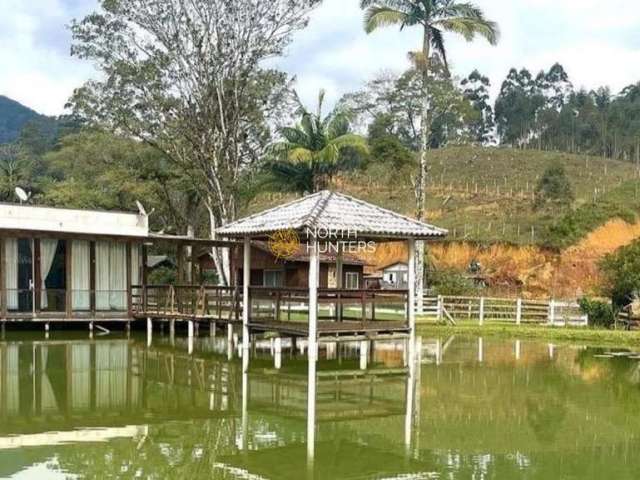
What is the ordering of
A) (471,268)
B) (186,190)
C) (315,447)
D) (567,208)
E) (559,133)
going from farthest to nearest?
(559,133) → (567,208) → (471,268) → (186,190) → (315,447)

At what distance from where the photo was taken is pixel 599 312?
25344mm

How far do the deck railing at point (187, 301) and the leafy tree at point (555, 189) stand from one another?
3172 cm

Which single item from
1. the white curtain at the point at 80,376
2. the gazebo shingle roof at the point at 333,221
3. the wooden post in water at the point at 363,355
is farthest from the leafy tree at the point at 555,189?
the white curtain at the point at 80,376

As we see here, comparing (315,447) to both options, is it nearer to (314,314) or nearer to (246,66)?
(314,314)

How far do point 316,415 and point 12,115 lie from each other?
465 feet

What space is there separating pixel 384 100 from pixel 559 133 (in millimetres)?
49838

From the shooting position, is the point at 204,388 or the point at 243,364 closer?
the point at 204,388

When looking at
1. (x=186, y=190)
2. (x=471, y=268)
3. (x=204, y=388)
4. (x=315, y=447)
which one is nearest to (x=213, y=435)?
(x=315, y=447)

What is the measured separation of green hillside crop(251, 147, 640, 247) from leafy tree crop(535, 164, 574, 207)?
82cm

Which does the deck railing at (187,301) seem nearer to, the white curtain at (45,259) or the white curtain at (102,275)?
the white curtain at (102,275)

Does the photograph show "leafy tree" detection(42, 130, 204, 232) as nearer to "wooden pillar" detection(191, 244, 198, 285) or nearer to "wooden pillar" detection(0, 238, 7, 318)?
"wooden pillar" detection(191, 244, 198, 285)

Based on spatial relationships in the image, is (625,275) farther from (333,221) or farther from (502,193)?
(502,193)

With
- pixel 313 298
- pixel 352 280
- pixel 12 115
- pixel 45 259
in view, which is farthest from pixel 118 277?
pixel 12 115

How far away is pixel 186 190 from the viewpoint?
34375mm
